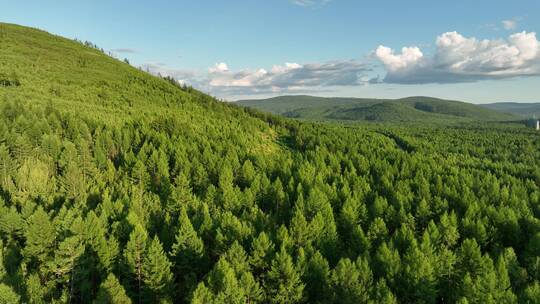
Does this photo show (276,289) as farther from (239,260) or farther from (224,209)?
(224,209)

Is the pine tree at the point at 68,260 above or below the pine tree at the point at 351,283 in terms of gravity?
above

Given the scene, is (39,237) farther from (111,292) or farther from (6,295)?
(111,292)

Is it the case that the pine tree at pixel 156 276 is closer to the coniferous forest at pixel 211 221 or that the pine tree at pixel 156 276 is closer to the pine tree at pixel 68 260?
the coniferous forest at pixel 211 221

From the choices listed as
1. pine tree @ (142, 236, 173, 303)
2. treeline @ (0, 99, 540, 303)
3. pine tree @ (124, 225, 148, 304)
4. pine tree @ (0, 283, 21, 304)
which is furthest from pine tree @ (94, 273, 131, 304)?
pine tree @ (0, 283, 21, 304)

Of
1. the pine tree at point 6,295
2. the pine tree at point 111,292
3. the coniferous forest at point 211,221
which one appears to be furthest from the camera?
the coniferous forest at point 211,221

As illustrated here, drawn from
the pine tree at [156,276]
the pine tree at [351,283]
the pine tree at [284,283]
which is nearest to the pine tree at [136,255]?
the pine tree at [156,276]

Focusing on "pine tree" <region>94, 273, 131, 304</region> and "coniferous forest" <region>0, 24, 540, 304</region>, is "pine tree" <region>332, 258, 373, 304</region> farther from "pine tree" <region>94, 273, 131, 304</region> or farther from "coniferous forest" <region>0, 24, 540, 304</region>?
"pine tree" <region>94, 273, 131, 304</region>

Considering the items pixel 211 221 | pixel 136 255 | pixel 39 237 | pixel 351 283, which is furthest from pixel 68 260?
pixel 351 283
